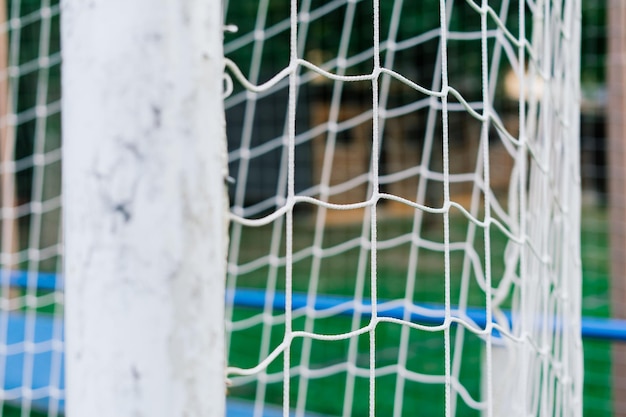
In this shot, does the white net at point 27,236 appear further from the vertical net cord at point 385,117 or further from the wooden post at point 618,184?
the wooden post at point 618,184

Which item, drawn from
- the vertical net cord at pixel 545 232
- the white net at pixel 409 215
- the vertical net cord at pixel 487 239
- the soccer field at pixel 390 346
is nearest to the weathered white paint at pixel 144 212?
the white net at pixel 409 215

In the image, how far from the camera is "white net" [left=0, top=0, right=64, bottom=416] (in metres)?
1.84

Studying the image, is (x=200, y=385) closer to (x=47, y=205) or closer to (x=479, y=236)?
(x=47, y=205)

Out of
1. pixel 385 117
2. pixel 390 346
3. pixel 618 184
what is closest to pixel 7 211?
pixel 385 117

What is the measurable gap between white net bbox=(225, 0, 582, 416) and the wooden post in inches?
8.2

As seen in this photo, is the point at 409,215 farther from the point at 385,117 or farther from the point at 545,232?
the point at 545,232

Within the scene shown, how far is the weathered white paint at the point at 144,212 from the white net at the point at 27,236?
1.25 m

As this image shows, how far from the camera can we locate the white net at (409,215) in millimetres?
616

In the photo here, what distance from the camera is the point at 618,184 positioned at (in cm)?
173

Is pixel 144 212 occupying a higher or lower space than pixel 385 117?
lower

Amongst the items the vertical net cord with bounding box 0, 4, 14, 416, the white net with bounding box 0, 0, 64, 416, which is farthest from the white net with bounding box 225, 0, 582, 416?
the vertical net cord with bounding box 0, 4, 14, 416

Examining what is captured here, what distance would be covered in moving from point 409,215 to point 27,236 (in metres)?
2.40

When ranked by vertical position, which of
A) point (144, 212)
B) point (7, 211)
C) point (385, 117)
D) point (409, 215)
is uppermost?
point (409, 215)

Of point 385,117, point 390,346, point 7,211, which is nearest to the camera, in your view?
point 385,117
